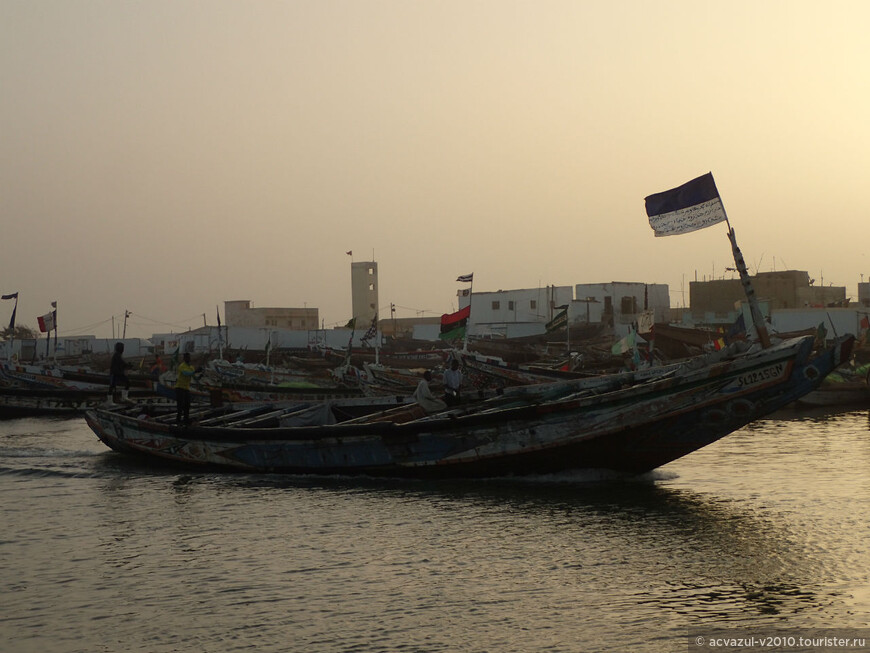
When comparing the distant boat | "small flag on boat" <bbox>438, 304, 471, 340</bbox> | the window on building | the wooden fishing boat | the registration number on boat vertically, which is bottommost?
the distant boat

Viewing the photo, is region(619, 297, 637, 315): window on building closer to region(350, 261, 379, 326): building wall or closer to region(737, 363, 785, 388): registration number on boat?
region(350, 261, 379, 326): building wall

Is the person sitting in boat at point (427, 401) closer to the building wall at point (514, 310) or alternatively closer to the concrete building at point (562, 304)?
the concrete building at point (562, 304)

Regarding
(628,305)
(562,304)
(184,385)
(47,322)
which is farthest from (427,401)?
(562,304)

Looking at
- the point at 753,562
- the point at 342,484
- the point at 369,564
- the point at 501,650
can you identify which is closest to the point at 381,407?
the point at 342,484

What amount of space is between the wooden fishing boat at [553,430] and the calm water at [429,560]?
1.37 feet

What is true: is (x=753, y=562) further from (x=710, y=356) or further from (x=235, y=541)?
(x=235, y=541)

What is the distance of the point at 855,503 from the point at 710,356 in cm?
316

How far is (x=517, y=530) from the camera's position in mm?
12773

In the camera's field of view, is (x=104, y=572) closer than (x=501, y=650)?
No

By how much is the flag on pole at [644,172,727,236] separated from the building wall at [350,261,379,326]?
70240 millimetres

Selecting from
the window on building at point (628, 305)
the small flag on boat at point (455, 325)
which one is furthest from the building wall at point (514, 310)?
the small flag on boat at point (455, 325)

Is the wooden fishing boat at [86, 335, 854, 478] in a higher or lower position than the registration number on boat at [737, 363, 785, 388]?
lower

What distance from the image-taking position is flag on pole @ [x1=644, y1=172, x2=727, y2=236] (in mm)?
14883

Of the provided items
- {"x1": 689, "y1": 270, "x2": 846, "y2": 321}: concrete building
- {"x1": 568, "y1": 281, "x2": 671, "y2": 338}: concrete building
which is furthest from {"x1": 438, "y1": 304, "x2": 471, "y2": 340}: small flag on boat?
{"x1": 689, "y1": 270, "x2": 846, "y2": 321}: concrete building
